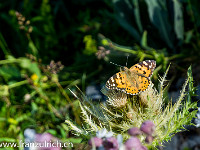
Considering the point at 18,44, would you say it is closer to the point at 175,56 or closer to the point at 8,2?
the point at 8,2

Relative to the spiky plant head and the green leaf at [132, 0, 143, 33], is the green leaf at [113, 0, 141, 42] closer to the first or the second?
the green leaf at [132, 0, 143, 33]

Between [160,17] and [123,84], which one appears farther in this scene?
[160,17]

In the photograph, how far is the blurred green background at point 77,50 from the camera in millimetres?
2537

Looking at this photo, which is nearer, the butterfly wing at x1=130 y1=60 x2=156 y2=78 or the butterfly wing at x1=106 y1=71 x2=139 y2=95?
the butterfly wing at x1=106 y1=71 x2=139 y2=95

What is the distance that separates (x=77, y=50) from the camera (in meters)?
3.45

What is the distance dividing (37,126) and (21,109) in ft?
1.42

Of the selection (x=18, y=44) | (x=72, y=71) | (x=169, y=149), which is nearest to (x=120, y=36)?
(x=72, y=71)

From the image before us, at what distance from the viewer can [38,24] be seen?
3.41 meters

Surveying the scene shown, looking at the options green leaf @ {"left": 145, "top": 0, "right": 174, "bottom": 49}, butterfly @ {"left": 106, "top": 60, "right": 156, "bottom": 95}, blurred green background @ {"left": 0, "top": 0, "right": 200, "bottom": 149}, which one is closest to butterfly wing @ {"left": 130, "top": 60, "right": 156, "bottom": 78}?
butterfly @ {"left": 106, "top": 60, "right": 156, "bottom": 95}

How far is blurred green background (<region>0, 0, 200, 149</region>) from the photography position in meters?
2.54

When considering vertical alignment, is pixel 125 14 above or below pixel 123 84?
above

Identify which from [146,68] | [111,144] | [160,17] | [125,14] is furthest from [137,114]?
[125,14]

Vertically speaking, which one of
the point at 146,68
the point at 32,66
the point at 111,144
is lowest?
the point at 111,144

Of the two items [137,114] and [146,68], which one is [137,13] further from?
[137,114]
